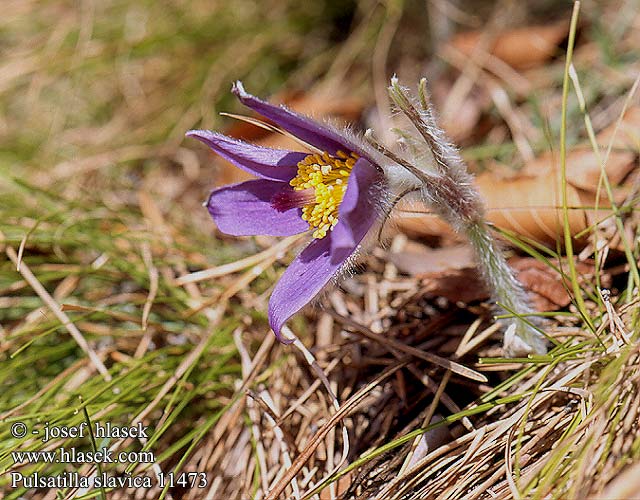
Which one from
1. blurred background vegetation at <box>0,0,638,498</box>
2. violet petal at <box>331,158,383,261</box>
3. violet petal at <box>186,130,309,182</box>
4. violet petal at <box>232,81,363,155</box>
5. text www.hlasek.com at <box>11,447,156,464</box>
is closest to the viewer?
violet petal at <box>331,158,383,261</box>

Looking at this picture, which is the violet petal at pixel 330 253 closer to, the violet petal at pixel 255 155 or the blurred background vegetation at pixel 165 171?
the violet petal at pixel 255 155

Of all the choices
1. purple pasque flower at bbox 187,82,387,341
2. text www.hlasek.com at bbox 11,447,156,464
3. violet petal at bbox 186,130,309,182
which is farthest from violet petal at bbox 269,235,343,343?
text www.hlasek.com at bbox 11,447,156,464

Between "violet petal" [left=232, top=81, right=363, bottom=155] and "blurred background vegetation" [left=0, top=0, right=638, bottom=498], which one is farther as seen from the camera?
"blurred background vegetation" [left=0, top=0, right=638, bottom=498]

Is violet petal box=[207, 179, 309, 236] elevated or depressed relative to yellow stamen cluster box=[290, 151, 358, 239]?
depressed

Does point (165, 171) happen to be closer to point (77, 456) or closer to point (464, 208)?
point (77, 456)

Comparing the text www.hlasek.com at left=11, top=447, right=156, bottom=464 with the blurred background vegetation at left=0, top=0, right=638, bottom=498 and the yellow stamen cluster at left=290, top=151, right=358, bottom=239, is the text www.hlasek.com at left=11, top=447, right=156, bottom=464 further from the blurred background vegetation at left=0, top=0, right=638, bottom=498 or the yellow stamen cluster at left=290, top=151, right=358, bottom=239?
the yellow stamen cluster at left=290, top=151, right=358, bottom=239

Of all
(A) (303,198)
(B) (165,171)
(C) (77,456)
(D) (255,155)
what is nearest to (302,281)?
(A) (303,198)

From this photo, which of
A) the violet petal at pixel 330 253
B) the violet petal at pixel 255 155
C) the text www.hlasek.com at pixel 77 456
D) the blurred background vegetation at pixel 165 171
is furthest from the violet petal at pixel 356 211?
the text www.hlasek.com at pixel 77 456
